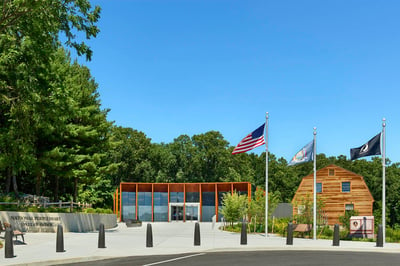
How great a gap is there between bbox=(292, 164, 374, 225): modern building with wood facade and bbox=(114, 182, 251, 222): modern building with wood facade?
1672cm

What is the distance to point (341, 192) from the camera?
153 feet

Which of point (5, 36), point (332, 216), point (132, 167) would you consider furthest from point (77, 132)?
point (132, 167)

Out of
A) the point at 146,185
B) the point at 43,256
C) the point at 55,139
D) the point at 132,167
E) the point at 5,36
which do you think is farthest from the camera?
the point at 132,167

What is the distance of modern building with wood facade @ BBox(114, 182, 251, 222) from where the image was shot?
200 feet

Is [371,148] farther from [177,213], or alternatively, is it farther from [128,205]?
[128,205]

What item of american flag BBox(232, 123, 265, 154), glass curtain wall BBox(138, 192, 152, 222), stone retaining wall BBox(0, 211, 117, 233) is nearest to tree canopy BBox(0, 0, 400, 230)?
stone retaining wall BBox(0, 211, 117, 233)

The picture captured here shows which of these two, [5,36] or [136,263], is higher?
[5,36]

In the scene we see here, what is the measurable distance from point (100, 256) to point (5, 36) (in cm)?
1114

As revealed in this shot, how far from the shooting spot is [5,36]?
21469 millimetres

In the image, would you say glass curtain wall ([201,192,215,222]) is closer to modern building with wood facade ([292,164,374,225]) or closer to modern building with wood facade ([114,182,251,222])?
modern building with wood facade ([114,182,251,222])

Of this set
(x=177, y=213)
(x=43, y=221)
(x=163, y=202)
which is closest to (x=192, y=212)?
(x=177, y=213)

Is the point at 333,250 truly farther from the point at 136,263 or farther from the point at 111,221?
the point at 111,221

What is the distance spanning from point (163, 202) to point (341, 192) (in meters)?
23.7

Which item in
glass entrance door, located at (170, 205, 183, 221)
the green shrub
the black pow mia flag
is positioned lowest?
glass entrance door, located at (170, 205, 183, 221)
